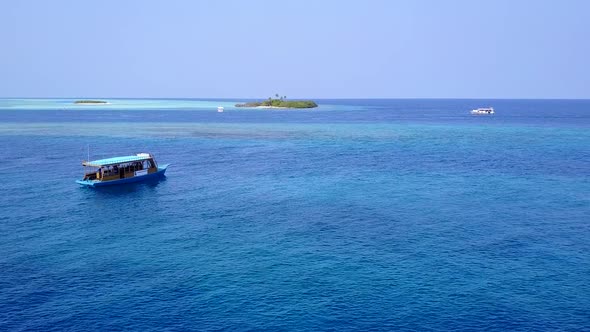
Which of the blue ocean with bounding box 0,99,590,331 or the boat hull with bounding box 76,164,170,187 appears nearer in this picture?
the blue ocean with bounding box 0,99,590,331

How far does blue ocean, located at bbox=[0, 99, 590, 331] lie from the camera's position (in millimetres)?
34125

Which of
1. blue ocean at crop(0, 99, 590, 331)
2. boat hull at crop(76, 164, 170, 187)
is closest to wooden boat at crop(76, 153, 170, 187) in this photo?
boat hull at crop(76, 164, 170, 187)

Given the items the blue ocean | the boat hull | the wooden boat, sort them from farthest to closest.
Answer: the wooden boat < the boat hull < the blue ocean

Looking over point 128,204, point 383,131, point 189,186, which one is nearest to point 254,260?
point 128,204

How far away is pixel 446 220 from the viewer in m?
56.1

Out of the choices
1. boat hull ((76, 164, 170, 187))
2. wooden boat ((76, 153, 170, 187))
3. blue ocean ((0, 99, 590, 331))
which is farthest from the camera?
wooden boat ((76, 153, 170, 187))

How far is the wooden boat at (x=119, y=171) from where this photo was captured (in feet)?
249

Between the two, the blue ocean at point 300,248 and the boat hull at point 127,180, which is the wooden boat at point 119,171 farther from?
the blue ocean at point 300,248

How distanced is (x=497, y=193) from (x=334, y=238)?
31.9 meters

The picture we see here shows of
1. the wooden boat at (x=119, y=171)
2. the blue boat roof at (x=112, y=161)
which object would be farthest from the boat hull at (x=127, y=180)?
the blue boat roof at (x=112, y=161)

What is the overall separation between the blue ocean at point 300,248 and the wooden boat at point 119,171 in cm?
198

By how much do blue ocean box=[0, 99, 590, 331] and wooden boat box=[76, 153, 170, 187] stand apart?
1.98 metres

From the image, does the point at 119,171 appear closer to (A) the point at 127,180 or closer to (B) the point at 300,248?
(A) the point at 127,180

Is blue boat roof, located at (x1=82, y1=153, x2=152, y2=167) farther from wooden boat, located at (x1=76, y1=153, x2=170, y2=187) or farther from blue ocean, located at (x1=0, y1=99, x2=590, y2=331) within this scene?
blue ocean, located at (x1=0, y1=99, x2=590, y2=331)
